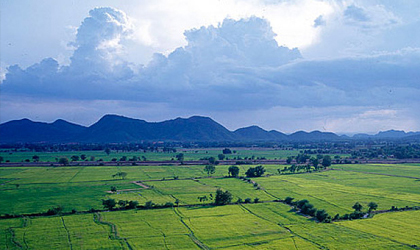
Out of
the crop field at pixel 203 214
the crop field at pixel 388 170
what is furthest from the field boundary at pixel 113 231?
the crop field at pixel 388 170

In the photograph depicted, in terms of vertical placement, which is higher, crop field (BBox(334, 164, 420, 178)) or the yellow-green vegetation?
crop field (BBox(334, 164, 420, 178))

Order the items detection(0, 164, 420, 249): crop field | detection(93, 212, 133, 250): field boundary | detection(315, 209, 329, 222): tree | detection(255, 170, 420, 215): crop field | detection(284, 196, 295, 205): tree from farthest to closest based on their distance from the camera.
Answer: detection(284, 196, 295, 205): tree, detection(255, 170, 420, 215): crop field, detection(315, 209, 329, 222): tree, detection(0, 164, 420, 249): crop field, detection(93, 212, 133, 250): field boundary

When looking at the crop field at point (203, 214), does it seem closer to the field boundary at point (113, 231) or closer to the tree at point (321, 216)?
the field boundary at point (113, 231)

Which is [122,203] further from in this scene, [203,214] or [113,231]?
[203,214]

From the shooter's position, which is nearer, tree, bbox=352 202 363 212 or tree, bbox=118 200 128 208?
tree, bbox=352 202 363 212

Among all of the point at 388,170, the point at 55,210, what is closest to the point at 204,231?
the point at 55,210

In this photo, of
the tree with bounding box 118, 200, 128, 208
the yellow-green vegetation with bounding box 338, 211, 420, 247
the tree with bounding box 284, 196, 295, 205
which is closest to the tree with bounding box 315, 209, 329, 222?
the yellow-green vegetation with bounding box 338, 211, 420, 247

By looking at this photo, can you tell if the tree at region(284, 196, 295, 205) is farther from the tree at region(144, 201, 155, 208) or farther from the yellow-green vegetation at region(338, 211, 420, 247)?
the tree at region(144, 201, 155, 208)

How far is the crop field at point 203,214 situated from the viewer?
172 feet

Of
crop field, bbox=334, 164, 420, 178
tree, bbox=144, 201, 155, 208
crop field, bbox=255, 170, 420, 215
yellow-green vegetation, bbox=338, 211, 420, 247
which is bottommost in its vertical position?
yellow-green vegetation, bbox=338, 211, 420, 247

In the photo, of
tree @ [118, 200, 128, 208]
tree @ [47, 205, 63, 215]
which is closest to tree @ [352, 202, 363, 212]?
tree @ [118, 200, 128, 208]

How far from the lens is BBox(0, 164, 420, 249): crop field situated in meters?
52.4

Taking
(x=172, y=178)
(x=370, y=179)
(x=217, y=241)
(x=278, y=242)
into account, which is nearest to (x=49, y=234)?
(x=217, y=241)

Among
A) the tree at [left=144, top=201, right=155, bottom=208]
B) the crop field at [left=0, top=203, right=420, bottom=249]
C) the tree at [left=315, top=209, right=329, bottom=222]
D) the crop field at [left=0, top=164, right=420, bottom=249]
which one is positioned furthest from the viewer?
the tree at [left=144, top=201, right=155, bottom=208]
